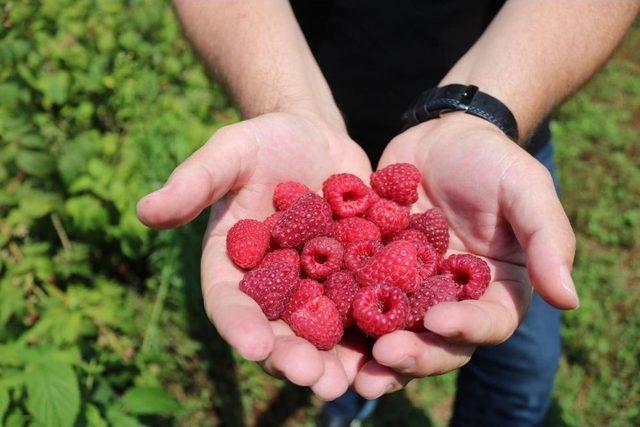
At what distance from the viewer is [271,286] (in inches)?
78.0

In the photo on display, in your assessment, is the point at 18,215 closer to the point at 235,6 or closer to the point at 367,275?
the point at 235,6

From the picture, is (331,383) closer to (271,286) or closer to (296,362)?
(296,362)

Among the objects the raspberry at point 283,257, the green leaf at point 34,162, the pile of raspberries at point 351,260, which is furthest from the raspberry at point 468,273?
→ the green leaf at point 34,162

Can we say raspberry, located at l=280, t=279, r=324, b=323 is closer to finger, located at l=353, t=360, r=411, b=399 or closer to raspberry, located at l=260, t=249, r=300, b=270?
raspberry, located at l=260, t=249, r=300, b=270

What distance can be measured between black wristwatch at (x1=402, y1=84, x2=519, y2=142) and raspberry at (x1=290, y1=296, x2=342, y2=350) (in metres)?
0.96

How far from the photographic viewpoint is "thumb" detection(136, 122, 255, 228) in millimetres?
1717

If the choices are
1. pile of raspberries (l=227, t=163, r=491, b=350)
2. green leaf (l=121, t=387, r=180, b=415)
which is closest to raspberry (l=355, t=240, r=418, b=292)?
pile of raspberries (l=227, t=163, r=491, b=350)

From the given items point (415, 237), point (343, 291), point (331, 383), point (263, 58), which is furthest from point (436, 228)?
point (263, 58)

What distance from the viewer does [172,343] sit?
348 centimetres

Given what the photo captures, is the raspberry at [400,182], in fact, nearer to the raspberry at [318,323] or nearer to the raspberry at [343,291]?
the raspberry at [343,291]

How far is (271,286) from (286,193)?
17.5 inches

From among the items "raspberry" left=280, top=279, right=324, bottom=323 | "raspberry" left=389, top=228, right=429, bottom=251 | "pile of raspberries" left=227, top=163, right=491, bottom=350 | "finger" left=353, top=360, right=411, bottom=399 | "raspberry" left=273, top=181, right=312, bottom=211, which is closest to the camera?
"finger" left=353, top=360, right=411, bottom=399

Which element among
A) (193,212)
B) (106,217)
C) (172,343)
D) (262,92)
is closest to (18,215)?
(106,217)

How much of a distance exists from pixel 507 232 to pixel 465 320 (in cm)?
53
